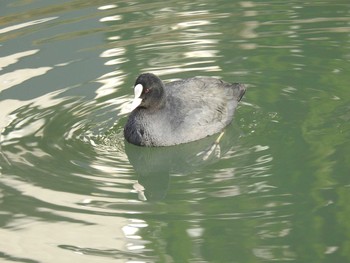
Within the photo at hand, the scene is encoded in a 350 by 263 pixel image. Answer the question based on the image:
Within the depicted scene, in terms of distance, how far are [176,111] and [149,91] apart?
0.33 meters

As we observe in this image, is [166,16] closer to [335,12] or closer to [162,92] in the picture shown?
[335,12]

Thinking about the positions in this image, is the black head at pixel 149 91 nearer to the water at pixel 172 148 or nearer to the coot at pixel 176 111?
the coot at pixel 176 111

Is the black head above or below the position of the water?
above

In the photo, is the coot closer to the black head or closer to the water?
the black head

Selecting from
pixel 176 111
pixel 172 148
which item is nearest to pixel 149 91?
pixel 176 111

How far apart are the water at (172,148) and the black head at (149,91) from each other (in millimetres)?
401

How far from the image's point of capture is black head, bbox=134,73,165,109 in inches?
330

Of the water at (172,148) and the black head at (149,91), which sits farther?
the black head at (149,91)

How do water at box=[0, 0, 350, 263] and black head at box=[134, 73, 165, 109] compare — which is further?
black head at box=[134, 73, 165, 109]

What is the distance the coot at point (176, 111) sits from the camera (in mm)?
8422

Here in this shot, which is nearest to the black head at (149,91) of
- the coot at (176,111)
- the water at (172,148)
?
the coot at (176,111)

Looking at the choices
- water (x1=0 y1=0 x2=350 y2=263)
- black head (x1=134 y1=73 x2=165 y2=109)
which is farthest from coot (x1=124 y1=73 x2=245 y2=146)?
water (x1=0 y1=0 x2=350 y2=263)

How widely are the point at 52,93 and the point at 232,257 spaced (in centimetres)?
386

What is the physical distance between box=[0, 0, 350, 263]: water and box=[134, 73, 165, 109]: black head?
40cm
